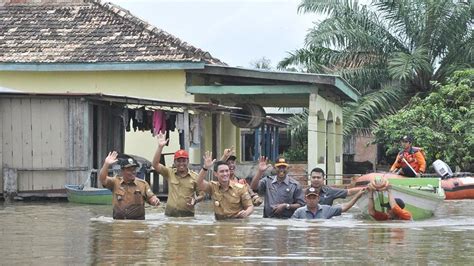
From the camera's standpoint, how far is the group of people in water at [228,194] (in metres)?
16.0

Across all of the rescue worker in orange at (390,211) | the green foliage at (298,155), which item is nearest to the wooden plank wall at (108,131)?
the rescue worker in orange at (390,211)

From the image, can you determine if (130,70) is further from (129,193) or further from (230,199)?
(129,193)

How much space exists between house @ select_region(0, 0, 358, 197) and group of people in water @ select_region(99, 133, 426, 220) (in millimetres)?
9143

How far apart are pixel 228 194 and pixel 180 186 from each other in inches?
31.4

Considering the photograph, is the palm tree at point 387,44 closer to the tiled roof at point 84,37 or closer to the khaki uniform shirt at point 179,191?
the tiled roof at point 84,37

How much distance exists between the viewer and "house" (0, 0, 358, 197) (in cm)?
2739

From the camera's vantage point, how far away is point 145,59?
27.6m

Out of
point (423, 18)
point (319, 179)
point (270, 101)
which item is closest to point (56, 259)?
point (319, 179)

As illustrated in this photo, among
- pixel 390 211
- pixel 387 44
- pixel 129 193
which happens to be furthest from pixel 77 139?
pixel 387 44

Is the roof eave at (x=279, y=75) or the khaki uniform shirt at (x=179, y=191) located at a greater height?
the roof eave at (x=279, y=75)

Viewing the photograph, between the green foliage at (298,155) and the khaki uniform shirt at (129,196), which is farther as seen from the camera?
the green foliage at (298,155)

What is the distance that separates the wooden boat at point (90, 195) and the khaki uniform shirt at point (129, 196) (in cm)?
659

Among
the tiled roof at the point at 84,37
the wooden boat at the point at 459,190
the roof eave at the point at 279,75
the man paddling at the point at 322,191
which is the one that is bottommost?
the wooden boat at the point at 459,190

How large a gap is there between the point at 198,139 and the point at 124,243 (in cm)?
1333
